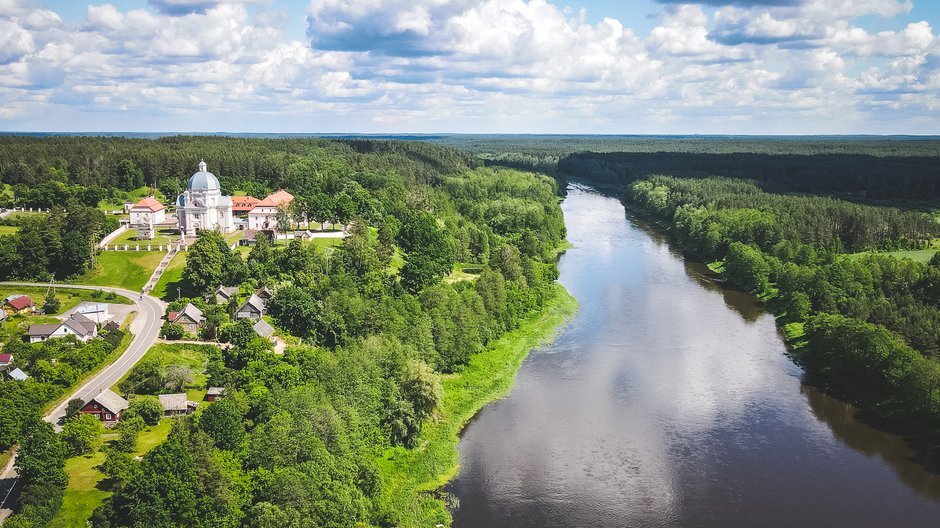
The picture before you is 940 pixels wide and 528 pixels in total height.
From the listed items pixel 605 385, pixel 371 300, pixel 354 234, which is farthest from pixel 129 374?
pixel 605 385

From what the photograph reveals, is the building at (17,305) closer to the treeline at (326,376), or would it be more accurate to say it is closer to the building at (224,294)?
the treeline at (326,376)

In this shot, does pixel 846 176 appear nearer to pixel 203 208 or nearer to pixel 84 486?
pixel 203 208

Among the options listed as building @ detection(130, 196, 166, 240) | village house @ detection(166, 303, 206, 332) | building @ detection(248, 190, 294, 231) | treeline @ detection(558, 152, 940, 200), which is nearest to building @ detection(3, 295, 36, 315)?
village house @ detection(166, 303, 206, 332)

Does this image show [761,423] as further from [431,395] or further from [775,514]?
[431,395]

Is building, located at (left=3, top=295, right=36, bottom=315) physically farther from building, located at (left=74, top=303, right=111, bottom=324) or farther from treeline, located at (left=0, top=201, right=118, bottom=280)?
treeline, located at (left=0, top=201, right=118, bottom=280)

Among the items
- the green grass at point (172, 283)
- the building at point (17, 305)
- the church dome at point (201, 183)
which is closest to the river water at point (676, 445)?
the green grass at point (172, 283)

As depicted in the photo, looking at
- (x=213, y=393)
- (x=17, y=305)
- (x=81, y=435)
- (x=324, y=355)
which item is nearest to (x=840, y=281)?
(x=324, y=355)
